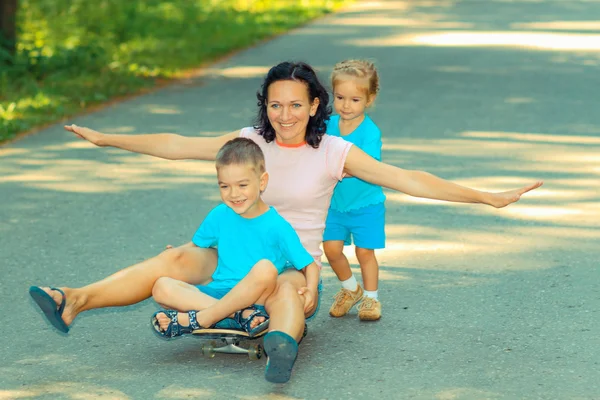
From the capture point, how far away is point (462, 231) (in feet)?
23.7

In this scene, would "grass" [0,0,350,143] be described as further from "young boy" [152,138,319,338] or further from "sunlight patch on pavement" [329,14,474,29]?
"young boy" [152,138,319,338]

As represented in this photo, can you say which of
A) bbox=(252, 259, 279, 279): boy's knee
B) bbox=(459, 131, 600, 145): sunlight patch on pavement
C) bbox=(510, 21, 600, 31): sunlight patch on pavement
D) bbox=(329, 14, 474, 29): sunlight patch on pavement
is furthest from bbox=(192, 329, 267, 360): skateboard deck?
bbox=(329, 14, 474, 29): sunlight patch on pavement

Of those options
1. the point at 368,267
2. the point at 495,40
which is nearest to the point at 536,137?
the point at 368,267

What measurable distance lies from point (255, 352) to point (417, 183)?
3.26 ft

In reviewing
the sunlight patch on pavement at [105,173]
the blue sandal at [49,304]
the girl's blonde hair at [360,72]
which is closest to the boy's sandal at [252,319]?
the blue sandal at [49,304]

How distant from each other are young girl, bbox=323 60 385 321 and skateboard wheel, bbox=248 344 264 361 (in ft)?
2.45

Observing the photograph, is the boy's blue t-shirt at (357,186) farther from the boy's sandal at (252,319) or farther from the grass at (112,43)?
the grass at (112,43)

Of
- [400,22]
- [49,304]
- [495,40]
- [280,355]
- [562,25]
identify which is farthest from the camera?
[400,22]

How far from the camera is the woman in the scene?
4.91 metres

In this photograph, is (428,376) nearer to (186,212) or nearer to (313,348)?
(313,348)

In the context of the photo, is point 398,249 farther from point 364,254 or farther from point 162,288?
point 162,288

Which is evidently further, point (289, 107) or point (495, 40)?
point (495, 40)

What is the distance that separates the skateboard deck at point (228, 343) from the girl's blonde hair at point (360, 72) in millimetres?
1312

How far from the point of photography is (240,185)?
4.80 meters
